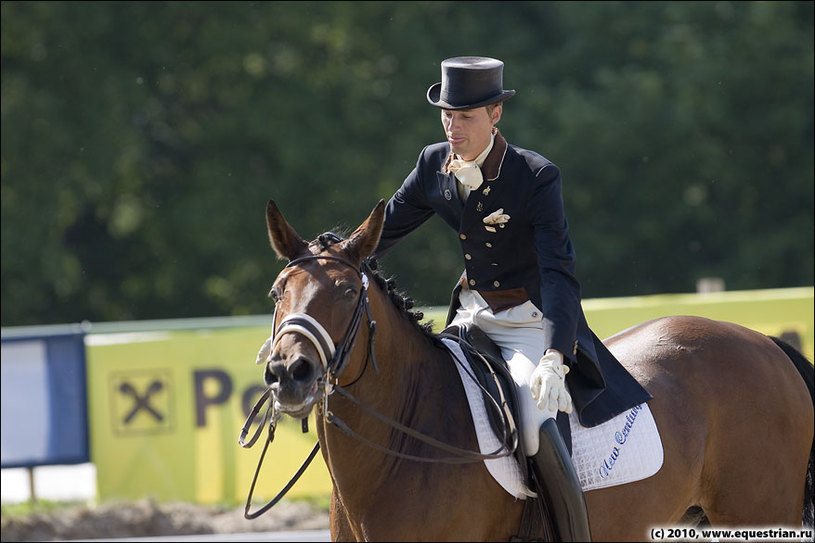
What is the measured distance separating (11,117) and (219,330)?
9.37m

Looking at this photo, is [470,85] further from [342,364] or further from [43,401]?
[43,401]

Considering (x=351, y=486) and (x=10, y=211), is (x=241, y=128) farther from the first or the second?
(x=351, y=486)

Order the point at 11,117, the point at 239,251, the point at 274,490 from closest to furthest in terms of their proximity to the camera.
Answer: the point at 274,490, the point at 11,117, the point at 239,251

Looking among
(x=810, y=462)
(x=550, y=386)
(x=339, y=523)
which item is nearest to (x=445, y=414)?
(x=550, y=386)

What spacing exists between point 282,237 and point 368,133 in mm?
14638

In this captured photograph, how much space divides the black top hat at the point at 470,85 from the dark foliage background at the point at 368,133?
13.1m

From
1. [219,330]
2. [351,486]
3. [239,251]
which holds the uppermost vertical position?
[351,486]

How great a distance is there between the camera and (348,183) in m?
18.4

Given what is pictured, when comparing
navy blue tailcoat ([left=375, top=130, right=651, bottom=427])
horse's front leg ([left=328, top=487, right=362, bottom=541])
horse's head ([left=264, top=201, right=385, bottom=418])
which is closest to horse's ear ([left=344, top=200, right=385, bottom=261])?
horse's head ([left=264, top=201, right=385, bottom=418])

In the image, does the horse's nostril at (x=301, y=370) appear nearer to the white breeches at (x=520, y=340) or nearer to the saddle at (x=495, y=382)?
the saddle at (x=495, y=382)

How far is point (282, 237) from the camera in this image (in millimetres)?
4164

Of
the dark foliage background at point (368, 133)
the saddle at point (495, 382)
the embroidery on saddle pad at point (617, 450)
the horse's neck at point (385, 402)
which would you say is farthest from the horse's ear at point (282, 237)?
the dark foliage background at point (368, 133)

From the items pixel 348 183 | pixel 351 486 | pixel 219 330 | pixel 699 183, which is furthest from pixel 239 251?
pixel 351 486

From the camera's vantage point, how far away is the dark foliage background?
704 inches
